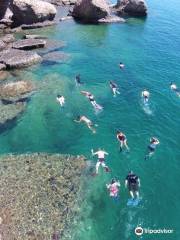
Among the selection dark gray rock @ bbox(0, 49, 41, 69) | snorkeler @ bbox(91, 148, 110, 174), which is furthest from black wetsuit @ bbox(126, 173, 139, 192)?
dark gray rock @ bbox(0, 49, 41, 69)

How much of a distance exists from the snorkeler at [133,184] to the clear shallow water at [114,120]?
60 cm

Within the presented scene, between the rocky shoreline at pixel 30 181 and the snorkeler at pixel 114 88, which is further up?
the snorkeler at pixel 114 88

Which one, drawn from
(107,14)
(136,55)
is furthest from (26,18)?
(136,55)

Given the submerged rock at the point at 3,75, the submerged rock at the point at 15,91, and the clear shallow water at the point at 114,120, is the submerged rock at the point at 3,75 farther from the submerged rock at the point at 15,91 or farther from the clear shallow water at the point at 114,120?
the submerged rock at the point at 15,91

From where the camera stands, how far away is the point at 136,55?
52.8m

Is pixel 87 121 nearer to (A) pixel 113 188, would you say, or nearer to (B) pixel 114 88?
(B) pixel 114 88

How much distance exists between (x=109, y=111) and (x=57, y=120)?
617 cm

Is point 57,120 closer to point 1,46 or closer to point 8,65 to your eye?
point 8,65

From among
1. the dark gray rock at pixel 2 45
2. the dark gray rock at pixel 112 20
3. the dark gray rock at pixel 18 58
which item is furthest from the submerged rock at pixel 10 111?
the dark gray rock at pixel 112 20

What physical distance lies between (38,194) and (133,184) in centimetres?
770

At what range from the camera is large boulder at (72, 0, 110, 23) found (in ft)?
209

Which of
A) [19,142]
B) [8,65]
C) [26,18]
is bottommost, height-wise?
[19,142]

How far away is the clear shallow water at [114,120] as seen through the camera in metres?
25.3

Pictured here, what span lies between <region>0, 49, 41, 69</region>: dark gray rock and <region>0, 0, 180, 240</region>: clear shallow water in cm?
160
